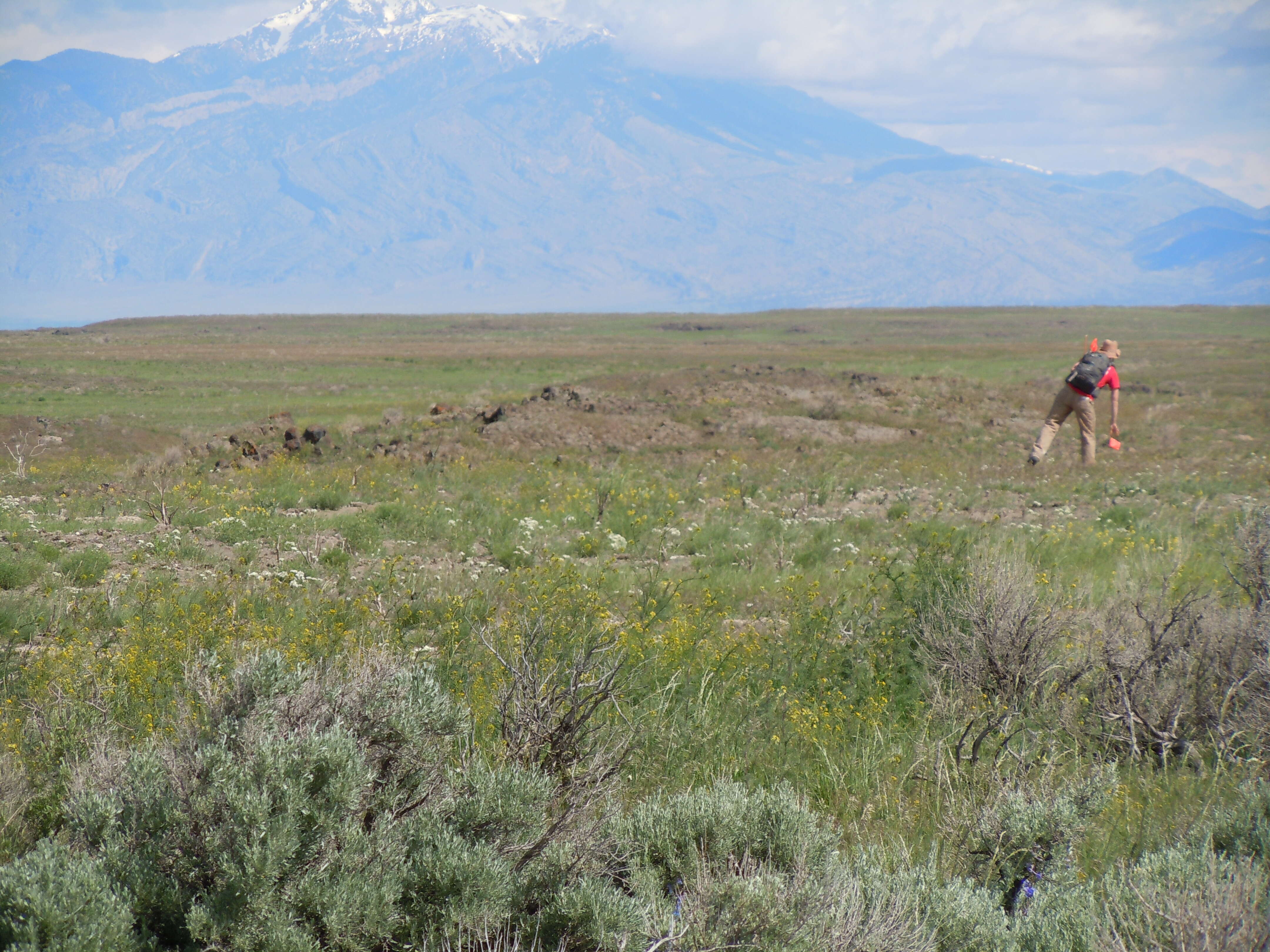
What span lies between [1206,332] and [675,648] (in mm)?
107304

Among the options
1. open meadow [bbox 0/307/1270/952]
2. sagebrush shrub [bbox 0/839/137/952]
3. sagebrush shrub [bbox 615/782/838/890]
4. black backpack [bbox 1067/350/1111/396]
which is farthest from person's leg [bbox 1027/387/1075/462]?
sagebrush shrub [bbox 0/839/137/952]

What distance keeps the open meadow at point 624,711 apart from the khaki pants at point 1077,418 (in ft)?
5.32

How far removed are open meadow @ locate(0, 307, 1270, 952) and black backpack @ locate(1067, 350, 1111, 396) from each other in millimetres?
1702

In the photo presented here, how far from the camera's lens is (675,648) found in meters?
5.63

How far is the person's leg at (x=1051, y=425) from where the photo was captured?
50.1 ft

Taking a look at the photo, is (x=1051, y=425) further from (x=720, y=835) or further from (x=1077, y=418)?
(x=720, y=835)

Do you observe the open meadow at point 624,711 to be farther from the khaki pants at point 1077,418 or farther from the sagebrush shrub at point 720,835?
the khaki pants at point 1077,418

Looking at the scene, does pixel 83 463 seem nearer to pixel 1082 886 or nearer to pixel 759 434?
pixel 759 434

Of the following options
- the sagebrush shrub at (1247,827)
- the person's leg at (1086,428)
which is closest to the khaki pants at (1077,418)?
the person's leg at (1086,428)

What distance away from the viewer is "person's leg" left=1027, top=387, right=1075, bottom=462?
1528 centimetres

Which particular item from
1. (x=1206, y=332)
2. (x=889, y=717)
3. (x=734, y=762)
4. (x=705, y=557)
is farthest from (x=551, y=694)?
(x=1206, y=332)

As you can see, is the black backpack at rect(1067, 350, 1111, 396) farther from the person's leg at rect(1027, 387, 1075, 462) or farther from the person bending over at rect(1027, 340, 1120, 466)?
the person's leg at rect(1027, 387, 1075, 462)

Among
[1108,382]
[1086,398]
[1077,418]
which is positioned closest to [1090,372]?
[1108,382]

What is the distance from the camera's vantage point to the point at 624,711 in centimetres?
486
